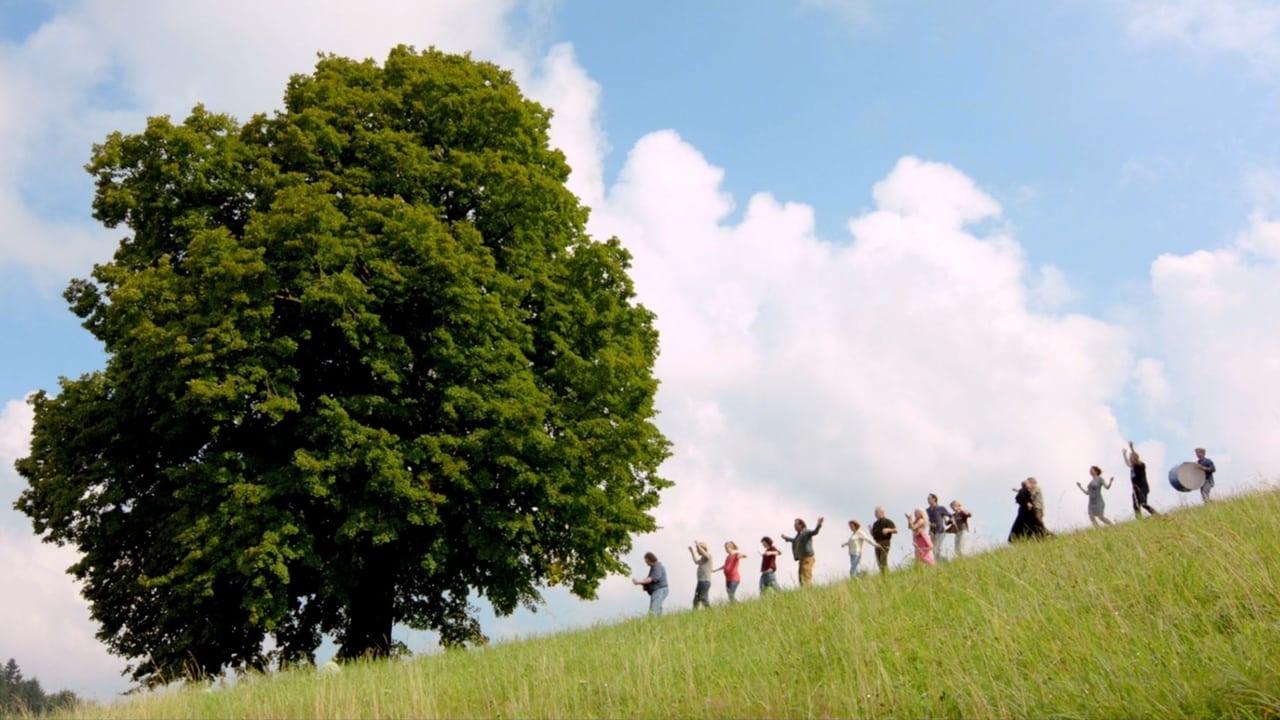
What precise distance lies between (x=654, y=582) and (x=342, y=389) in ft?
24.3

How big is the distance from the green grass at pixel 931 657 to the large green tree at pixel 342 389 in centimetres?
499

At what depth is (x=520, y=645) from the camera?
14.6m

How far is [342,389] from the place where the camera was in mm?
20047

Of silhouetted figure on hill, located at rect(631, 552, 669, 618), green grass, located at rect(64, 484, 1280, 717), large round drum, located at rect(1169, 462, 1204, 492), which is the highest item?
large round drum, located at rect(1169, 462, 1204, 492)

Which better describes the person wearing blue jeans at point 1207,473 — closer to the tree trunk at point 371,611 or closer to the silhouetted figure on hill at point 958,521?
the silhouetted figure on hill at point 958,521

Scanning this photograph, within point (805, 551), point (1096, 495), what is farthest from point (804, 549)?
point (1096, 495)

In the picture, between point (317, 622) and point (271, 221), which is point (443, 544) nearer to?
point (317, 622)

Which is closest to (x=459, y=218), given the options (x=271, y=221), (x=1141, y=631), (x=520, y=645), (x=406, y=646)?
(x=271, y=221)

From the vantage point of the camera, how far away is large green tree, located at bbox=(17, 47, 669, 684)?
1791 cm

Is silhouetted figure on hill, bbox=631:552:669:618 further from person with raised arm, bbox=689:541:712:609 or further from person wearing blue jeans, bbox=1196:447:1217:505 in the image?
person wearing blue jeans, bbox=1196:447:1217:505

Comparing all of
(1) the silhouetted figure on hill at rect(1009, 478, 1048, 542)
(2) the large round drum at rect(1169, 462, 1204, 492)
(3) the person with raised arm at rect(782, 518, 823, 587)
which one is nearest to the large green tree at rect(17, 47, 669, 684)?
(3) the person with raised arm at rect(782, 518, 823, 587)

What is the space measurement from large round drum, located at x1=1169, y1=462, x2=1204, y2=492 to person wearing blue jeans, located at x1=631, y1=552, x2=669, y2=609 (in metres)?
10.7

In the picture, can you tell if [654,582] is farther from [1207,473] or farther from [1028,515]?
[1207,473]

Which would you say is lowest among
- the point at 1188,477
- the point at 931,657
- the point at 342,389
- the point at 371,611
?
the point at 931,657
